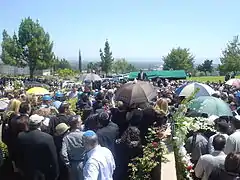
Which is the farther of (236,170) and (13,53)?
(13,53)

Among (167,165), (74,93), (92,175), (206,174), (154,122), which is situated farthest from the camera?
(74,93)

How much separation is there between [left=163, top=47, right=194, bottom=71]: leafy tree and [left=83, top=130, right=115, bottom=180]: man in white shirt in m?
88.9

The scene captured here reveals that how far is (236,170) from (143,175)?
1906 mm

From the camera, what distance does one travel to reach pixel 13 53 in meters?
81.8

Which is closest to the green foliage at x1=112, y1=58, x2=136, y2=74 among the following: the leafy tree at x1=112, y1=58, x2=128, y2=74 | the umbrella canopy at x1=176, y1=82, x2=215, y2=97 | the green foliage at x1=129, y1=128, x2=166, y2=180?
the leafy tree at x1=112, y1=58, x2=128, y2=74

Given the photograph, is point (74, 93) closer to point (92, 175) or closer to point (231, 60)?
point (92, 175)

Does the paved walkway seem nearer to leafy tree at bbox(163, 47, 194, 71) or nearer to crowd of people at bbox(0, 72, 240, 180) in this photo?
crowd of people at bbox(0, 72, 240, 180)

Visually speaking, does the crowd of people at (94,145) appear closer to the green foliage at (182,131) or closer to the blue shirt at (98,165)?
the blue shirt at (98,165)

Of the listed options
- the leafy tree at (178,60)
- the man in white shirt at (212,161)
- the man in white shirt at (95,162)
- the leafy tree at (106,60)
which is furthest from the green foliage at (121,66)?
the man in white shirt at (95,162)

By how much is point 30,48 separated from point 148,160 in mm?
76537

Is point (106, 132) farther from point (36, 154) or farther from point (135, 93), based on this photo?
point (135, 93)

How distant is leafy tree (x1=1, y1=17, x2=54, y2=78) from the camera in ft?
264

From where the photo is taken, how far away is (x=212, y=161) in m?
5.97

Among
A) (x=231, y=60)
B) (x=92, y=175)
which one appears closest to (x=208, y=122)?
(x=92, y=175)
